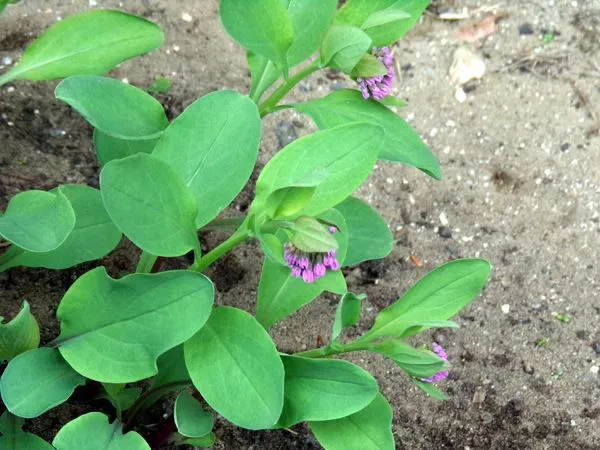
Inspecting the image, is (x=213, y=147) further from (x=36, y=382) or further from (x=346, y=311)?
(x=36, y=382)

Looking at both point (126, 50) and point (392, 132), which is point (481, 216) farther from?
point (126, 50)

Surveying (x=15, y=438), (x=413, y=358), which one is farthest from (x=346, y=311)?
(x=15, y=438)

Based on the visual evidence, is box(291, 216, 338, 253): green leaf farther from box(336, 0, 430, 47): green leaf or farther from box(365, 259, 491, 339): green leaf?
box(336, 0, 430, 47): green leaf

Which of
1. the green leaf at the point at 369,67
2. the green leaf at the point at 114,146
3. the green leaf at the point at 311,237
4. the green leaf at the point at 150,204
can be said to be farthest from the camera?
the green leaf at the point at 114,146

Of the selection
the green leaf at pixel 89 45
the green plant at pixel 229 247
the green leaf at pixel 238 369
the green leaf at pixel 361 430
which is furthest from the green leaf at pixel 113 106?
the green leaf at pixel 361 430

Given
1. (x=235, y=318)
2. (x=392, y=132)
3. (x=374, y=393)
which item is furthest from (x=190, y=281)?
(x=392, y=132)

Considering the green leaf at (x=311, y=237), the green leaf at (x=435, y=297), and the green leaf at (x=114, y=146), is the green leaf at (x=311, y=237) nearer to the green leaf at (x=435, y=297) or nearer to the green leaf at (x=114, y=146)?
the green leaf at (x=435, y=297)
